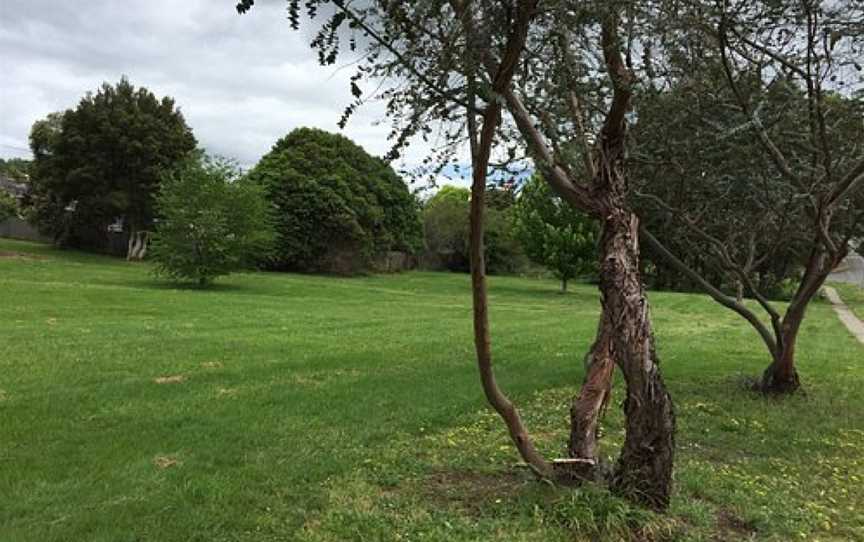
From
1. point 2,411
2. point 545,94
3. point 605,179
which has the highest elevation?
point 545,94

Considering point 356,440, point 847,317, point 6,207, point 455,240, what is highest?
point 455,240

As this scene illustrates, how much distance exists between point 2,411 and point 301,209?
31260 mm

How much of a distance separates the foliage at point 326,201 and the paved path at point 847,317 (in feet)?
65.4

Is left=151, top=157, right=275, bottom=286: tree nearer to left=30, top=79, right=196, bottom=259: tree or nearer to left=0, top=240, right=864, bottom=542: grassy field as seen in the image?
left=30, top=79, right=196, bottom=259: tree

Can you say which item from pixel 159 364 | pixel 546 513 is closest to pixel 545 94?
pixel 546 513

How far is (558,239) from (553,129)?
26.5m

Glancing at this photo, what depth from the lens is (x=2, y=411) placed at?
6.88m

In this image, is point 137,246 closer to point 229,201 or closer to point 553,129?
point 229,201

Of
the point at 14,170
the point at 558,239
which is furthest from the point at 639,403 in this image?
the point at 14,170

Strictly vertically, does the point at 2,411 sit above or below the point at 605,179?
below

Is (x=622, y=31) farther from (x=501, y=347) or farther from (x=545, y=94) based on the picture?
(x=501, y=347)

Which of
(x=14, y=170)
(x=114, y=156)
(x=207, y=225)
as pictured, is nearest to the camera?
(x=207, y=225)

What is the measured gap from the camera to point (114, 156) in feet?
118

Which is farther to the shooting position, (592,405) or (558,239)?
(558,239)
